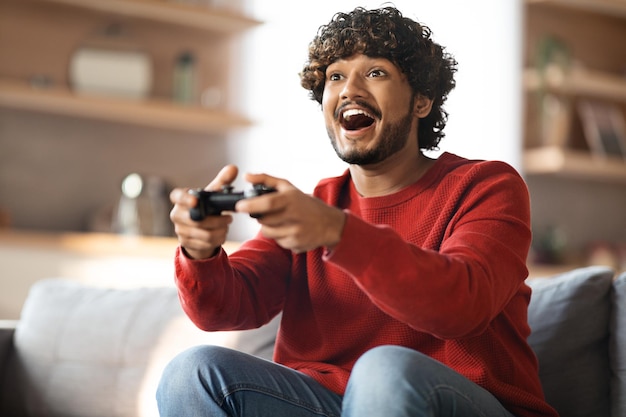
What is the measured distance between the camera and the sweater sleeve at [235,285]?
1539mm

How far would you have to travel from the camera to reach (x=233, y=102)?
425 centimetres

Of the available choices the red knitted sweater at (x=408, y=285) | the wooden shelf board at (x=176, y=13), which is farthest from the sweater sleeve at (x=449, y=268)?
the wooden shelf board at (x=176, y=13)

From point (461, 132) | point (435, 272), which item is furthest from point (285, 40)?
point (435, 272)

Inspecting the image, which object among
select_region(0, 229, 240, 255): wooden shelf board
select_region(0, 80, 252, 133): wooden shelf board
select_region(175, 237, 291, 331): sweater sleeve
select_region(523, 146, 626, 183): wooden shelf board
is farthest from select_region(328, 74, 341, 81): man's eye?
select_region(523, 146, 626, 183): wooden shelf board

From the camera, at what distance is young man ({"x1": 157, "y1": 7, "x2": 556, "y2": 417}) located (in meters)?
1.24

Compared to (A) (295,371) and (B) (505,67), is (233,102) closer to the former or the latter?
(B) (505,67)

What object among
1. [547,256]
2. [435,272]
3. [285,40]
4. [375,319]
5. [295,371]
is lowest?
[547,256]

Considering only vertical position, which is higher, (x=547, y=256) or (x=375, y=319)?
(x=375, y=319)

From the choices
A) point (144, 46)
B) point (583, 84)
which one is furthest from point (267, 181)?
point (583, 84)

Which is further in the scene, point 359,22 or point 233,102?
point 233,102

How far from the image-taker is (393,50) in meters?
1.61

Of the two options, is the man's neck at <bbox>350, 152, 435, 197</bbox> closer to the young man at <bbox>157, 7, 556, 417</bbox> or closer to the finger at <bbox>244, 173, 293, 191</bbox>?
the young man at <bbox>157, 7, 556, 417</bbox>

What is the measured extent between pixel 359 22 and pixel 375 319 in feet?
1.79

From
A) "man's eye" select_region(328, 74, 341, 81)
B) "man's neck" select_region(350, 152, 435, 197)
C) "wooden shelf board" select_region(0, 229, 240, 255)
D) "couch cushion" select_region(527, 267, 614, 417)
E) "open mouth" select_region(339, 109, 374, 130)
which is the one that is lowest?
"wooden shelf board" select_region(0, 229, 240, 255)
